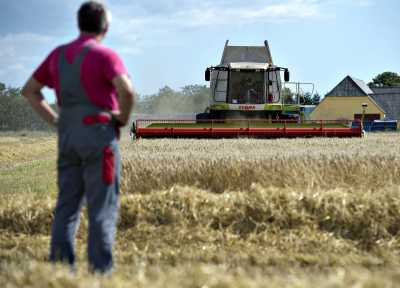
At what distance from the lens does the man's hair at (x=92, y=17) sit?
3953 millimetres

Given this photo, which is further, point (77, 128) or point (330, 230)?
point (330, 230)

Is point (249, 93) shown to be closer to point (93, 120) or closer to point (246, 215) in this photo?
point (246, 215)

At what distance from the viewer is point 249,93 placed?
17.5 metres

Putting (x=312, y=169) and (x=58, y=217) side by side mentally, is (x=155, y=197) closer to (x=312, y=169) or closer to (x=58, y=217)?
(x=312, y=169)

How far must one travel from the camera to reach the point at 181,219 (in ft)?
22.5

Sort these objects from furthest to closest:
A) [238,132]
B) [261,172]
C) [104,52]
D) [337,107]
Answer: [337,107], [238,132], [261,172], [104,52]

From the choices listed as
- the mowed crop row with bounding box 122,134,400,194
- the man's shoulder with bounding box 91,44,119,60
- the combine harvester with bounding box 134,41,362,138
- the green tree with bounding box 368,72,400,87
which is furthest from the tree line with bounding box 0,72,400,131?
the man's shoulder with bounding box 91,44,119,60

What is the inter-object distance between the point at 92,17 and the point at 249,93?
13.7m

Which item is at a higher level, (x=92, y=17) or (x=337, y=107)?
(x=92, y=17)

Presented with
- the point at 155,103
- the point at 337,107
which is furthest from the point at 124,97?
the point at 155,103

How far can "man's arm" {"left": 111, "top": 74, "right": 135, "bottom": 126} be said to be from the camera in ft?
12.7

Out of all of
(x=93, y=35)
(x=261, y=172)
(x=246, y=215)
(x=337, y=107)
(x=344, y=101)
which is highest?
(x=344, y=101)

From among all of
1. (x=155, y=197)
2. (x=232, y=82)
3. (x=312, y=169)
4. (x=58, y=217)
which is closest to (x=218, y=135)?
(x=232, y=82)

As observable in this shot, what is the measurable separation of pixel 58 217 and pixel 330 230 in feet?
11.9
